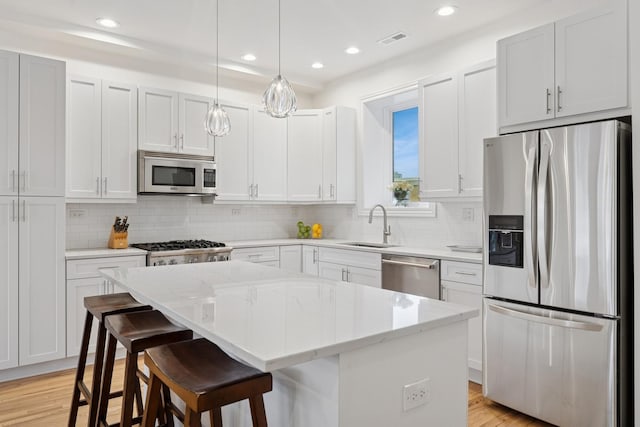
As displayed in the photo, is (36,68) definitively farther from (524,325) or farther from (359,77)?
(524,325)

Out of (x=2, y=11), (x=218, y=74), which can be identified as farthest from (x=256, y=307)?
(x=218, y=74)

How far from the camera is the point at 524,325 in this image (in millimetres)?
2680

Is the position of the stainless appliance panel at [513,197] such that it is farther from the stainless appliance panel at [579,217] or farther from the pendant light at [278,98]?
the pendant light at [278,98]

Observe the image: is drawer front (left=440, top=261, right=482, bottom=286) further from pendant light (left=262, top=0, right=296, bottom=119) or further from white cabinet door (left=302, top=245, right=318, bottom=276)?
pendant light (left=262, top=0, right=296, bottom=119)

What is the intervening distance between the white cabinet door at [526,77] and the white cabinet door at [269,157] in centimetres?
267

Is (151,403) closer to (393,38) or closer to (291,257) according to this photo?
(291,257)

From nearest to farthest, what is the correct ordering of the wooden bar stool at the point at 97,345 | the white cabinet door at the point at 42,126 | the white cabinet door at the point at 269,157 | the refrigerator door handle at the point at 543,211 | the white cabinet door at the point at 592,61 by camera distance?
1. the wooden bar stool at the point at 97,345
2. the white cabinet door at the point at 592,61
3. the refrigerator door handle at the point at 543,211
4. the white cabinet door at the point at 42,126
5. the white cabinet door at the point at 269,157

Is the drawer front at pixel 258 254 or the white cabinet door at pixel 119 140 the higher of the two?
the white cabinet door at pixel 119 140

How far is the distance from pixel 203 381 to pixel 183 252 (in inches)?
110

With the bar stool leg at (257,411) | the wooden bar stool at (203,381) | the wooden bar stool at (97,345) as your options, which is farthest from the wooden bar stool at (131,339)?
the bar stool leg at (257,411)

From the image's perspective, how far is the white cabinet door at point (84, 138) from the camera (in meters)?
3.83

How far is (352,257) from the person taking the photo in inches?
169

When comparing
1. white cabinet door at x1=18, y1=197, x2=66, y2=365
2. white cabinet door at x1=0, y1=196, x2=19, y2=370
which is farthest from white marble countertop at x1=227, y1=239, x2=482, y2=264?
white cabinet door at x1=0, y1=196, x2=19, y2=370

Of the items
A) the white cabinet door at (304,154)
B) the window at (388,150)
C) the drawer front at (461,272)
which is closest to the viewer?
A: the drawer front at (461,272)
